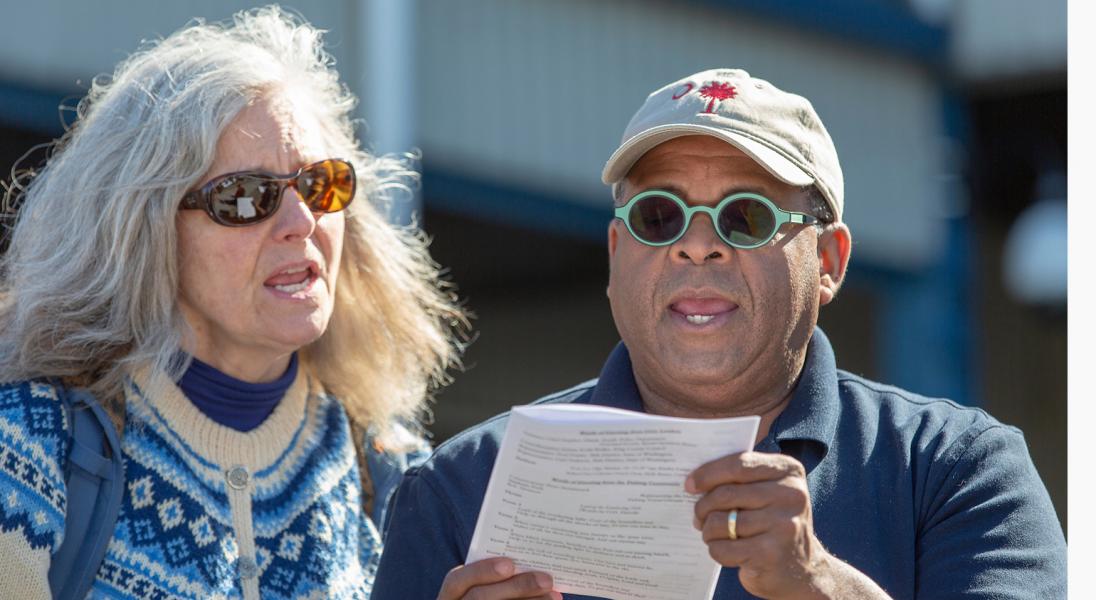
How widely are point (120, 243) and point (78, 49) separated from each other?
4133 millimetres

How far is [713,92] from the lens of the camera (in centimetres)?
276

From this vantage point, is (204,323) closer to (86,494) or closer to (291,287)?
(291,287)

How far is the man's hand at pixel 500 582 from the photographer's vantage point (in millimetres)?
2277

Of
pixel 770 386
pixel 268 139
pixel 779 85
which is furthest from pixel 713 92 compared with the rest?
pixel 779 85

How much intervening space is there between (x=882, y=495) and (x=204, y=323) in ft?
5.02

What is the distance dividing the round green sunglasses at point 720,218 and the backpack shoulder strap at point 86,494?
112 centimetres

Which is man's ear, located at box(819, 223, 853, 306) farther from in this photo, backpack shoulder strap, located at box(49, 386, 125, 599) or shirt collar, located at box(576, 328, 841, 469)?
backpack shoulder strap, located at box(49, 386, 125, 599)

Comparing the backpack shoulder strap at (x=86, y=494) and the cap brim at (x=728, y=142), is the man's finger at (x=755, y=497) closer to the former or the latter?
the cap brim at (x=728, y=142)

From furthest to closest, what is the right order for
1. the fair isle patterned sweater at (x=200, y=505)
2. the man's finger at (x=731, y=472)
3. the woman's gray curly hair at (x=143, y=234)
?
1. the woman's gray curly hair at (x=143, y=234)
2. the fair isle patterned sweater at (x=200, y=505)
3. the man's finger at (x=731, y=472)

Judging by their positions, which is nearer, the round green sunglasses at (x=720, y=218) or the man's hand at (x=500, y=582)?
the man's hand at (x=500, y=582)

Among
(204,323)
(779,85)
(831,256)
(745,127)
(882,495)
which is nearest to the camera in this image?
(882,495)

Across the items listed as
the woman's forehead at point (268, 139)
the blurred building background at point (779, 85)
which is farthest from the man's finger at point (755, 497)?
the blurred building background at point (779, 85)

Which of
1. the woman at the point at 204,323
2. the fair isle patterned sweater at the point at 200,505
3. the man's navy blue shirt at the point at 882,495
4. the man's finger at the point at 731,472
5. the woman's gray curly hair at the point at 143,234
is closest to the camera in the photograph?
the man's finger at the point at 731,472

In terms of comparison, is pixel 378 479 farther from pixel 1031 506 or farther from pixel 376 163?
pixel 1031 506
